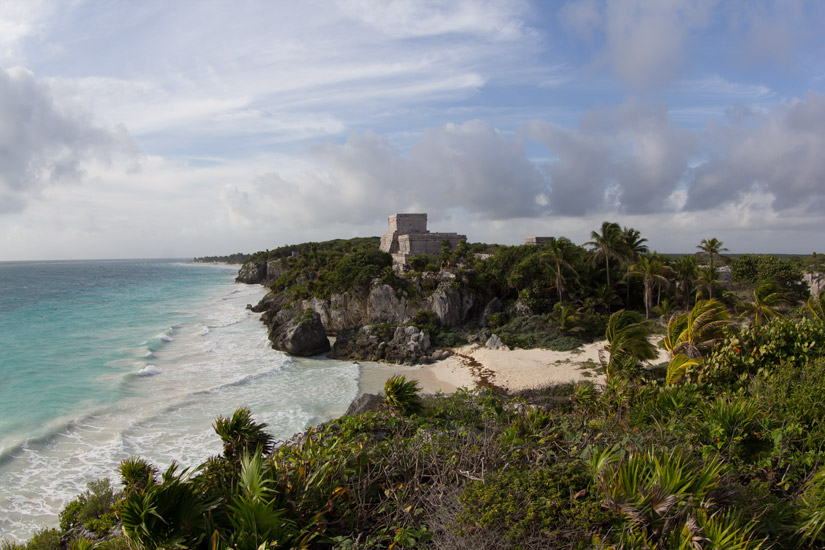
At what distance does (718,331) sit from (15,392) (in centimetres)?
2715

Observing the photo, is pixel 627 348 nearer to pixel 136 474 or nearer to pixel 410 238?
pixel 136 474

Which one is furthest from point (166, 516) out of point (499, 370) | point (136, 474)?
point (499, 370)

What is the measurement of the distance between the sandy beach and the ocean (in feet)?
7.53

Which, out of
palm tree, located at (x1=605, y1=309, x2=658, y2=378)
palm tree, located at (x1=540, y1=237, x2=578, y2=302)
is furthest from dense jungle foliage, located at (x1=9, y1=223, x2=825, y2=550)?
palm tree, located at (x1=540, y1=237, x2=578, y2=302)

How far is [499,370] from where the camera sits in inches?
859

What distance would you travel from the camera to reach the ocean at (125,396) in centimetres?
1234

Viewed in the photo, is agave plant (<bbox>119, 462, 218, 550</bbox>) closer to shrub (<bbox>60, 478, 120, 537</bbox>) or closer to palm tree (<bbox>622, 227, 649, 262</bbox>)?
shrub (<bbox>60, 478, 120, 537</bbox>)

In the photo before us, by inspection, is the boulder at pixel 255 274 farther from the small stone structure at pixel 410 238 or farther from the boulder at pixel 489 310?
the boulder at pixel 489 310

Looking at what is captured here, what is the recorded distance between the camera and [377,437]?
276 inches

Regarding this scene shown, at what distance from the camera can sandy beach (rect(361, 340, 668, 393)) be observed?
19.9 m

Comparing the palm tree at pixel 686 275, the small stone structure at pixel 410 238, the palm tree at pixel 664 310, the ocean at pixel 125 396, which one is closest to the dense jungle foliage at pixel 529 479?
the ocean at pixel 125 396

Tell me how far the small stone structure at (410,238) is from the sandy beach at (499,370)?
15.8 m

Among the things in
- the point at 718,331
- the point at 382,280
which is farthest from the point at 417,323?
the point at 718,331

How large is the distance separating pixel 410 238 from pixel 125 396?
2572cm
